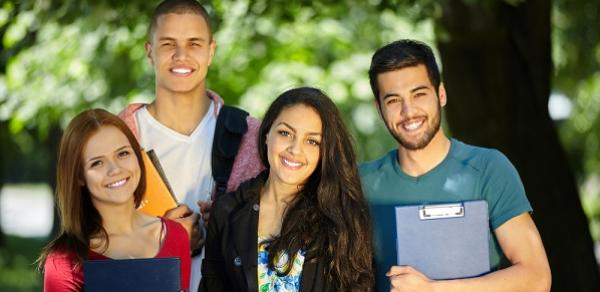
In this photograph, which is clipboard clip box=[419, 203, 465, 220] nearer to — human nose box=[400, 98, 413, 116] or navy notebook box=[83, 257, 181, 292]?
human nose box=[400, 98, 413, 116]

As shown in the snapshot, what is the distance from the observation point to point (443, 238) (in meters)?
4.21

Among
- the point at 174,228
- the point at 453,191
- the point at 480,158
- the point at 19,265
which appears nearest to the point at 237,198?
the point at 174,228

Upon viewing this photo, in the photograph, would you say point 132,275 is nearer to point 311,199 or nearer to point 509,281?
point 311,199

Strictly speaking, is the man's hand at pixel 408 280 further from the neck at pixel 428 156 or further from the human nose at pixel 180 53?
the human nose at pixel 180 53

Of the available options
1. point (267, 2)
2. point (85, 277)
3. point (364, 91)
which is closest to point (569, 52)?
point (364, 91)

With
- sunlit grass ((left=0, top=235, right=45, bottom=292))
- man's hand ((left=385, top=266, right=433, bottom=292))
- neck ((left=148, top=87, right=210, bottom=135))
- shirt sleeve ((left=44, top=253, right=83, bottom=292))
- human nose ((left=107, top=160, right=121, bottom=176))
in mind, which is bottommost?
man's hand ((left=385, top=266, right=433, bottom=292))

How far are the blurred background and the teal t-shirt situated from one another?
182 centimetres

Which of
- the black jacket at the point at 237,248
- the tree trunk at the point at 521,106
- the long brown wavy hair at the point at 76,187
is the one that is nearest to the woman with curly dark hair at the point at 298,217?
the black jacket at the point at 237,248

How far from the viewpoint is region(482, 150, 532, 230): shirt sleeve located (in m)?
4.38

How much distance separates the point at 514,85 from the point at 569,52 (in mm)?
4916

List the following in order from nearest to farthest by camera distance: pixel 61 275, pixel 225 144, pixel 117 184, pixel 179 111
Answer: pixel 61 275
pixel 117 184
pixel 225 144
pixel 179 111

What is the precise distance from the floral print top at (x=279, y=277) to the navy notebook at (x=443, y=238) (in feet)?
1.31

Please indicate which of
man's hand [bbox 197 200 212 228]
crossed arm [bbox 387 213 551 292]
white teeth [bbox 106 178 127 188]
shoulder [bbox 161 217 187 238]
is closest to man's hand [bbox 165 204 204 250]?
man's hand [bbox 197 200 212 228]

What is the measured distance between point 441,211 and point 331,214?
476mm
